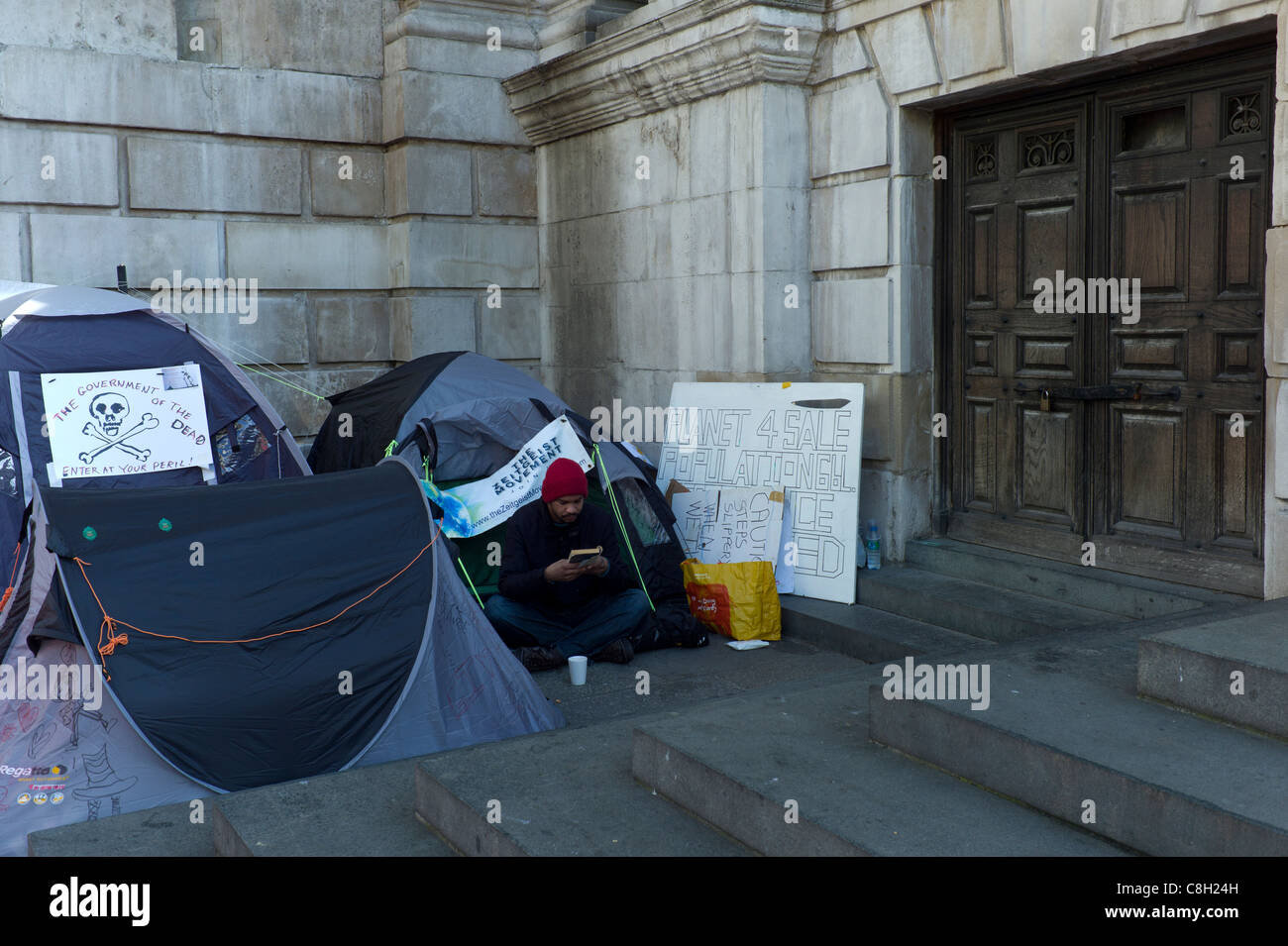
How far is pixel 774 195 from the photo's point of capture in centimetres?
789

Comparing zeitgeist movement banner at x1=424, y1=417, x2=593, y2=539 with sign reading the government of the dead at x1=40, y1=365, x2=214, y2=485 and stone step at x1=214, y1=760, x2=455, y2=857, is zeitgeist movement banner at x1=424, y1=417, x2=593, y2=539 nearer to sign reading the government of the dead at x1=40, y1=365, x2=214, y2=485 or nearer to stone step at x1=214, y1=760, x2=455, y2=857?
sign reading the government of the dead at x1=40, y1=365, x2=214, y2=485

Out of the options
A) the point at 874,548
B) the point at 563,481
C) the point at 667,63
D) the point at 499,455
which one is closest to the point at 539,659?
the point at 563,481

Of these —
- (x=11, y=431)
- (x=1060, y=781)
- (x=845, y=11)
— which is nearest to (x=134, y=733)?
(x=11, y=431)

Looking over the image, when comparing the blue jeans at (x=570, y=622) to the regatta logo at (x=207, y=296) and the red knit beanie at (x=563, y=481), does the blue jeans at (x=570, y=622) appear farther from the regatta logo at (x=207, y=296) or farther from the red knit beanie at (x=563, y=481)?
the regatta logo at (x=207, y=296)

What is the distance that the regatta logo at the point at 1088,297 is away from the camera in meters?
6.40

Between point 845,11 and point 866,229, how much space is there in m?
1.35

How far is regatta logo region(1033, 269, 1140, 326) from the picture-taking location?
640 cm

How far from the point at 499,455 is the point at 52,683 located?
326 cm

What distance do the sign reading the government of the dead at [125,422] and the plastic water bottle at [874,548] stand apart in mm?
4059

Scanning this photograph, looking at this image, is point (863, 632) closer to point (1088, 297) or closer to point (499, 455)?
point (1088, 297)

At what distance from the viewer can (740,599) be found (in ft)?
23.5

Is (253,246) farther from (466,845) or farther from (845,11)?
(466,845)

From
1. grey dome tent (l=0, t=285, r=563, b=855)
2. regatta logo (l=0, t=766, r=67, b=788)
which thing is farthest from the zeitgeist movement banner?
regatta logo (l=0, t=766, r=67, b=788)

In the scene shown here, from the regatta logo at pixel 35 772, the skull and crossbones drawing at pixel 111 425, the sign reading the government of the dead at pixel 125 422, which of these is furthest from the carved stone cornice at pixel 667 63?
the regatta logo at pixel 35 772
